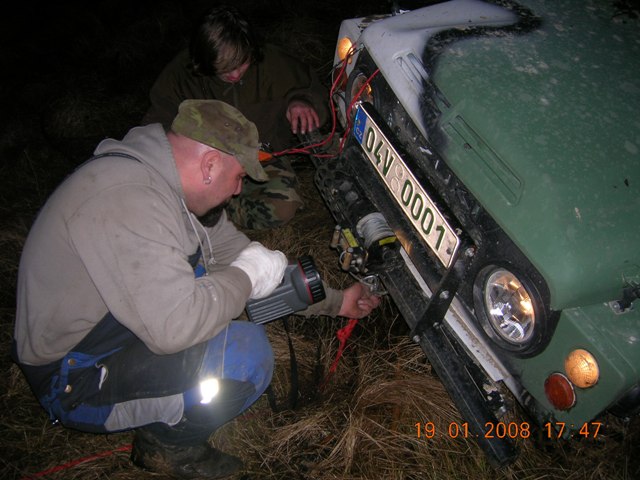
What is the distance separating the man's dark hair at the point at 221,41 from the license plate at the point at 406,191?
3.19ft

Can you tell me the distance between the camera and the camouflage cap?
1.79 m

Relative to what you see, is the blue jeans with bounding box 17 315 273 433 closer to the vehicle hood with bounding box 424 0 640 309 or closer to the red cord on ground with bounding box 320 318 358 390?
the red cord on ground with bounding box 320 318 358 390

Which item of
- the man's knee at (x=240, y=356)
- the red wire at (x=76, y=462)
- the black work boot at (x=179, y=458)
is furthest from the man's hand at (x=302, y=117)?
the red wire at (x=76, y=462)

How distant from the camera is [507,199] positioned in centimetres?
158

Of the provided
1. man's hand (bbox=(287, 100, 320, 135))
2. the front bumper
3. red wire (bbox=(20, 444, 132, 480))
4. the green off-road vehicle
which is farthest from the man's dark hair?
red wire (bbox=(20, 444, 132, 480))

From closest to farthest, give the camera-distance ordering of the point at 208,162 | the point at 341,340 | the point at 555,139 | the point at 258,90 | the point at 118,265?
the point at 118,265 → the point at 555,139 → the point at 208,162 → the point at 341,340 → the point at 258,90

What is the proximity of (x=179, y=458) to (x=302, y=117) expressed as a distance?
2003 millimetres

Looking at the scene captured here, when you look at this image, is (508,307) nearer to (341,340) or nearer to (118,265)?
(341,340)

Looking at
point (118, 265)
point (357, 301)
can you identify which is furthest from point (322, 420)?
point (118, 265)

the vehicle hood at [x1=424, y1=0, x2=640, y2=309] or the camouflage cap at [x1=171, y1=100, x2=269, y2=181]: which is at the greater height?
the vehicle hood at [x1=424, y1=0, x2=640, y2=309]

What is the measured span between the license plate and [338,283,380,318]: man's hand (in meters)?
0.61

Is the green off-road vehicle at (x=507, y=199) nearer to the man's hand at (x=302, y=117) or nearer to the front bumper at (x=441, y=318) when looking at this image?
the front bumper at (x=441, y=318)

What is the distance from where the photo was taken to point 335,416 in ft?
7.77

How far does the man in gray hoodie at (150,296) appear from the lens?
1.57 m
